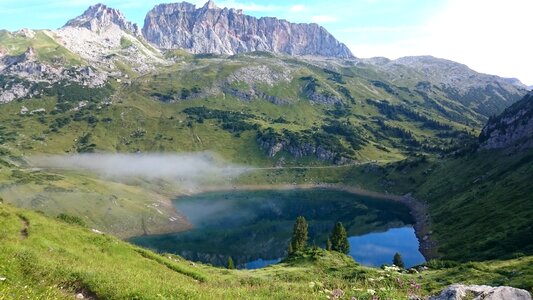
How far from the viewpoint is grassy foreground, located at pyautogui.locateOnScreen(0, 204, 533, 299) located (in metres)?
25.6

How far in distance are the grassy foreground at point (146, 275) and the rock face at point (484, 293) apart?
10.4 ft

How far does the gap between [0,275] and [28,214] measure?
3902 cm

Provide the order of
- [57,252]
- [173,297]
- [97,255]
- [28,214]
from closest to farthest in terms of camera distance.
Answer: [173,297] < [57,252] < [97,255] < [28,214]

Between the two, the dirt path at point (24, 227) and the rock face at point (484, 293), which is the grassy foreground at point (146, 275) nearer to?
the dirt path at point (24, 227)

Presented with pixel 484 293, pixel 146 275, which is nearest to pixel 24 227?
pixel 146 275

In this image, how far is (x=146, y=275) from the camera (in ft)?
118

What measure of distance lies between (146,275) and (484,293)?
26.2 meters

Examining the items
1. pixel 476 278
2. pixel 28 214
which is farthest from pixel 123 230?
pixel 476 278

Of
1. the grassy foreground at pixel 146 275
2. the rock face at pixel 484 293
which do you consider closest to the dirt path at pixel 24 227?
the grassy foreground at pixel 146 275

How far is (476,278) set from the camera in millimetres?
50969

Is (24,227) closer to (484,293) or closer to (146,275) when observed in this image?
(146,275)

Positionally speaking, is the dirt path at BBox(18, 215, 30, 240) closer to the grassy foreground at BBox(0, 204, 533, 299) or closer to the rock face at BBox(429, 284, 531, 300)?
the grassy foreground at BBox(0, 204, 533, 299)

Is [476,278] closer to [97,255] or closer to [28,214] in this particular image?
[97,255]

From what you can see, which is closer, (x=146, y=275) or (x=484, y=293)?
(x=484, y=293)
